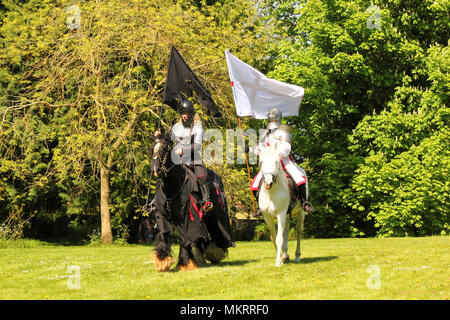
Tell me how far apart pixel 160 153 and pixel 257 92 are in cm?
464

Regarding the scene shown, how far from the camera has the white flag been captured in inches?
563

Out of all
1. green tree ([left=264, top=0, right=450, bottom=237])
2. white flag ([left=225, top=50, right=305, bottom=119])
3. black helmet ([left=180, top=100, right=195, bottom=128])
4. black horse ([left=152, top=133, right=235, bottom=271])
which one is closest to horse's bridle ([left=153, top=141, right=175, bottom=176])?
black horse ([left=152, top=133, right=235, bottom=271])

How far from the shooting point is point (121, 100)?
2308 cm

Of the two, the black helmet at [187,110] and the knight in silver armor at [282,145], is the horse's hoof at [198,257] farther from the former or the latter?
the black helmet at [187,110]

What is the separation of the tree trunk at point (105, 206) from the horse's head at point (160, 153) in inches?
570

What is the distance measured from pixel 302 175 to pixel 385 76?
19.2 meters

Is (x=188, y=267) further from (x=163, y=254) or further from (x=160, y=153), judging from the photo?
(x=160, y=153)

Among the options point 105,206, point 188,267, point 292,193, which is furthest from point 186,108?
point 105,206

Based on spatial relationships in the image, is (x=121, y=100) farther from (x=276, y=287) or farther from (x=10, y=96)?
(x=276, y=287)

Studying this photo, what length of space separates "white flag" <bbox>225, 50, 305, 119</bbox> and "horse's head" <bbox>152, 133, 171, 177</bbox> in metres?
3.76

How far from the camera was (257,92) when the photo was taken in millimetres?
14445

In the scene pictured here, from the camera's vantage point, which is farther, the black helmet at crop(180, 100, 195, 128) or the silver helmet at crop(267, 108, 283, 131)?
the silver helmet at crop(267, 108, 283, 131)

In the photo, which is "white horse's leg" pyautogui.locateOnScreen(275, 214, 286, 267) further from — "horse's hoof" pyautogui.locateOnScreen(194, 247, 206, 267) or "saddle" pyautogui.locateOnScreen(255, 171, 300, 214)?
"horse's hoof" pyautogui.locateOnScreen(194, 247, 206, 267)

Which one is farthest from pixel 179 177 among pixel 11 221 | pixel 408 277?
pixel 11 221
